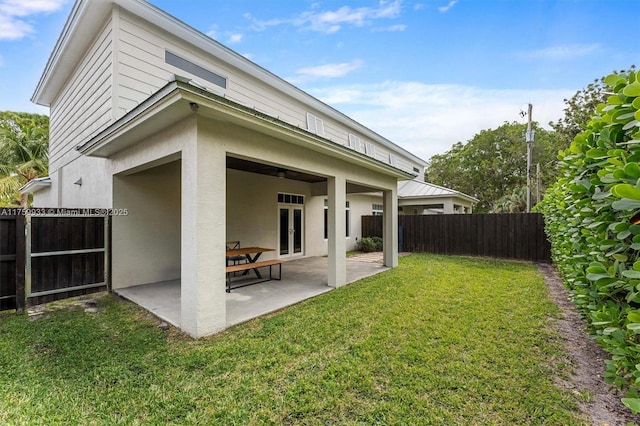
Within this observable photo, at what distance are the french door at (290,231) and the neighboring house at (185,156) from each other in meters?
0.04

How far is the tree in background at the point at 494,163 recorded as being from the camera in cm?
2417

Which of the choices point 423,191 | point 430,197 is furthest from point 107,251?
point 423,191

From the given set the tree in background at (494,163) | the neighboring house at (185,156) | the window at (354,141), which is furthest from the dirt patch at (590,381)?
the tree in background at (494,163)

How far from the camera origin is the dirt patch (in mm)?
2498

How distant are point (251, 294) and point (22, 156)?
20.4 metres

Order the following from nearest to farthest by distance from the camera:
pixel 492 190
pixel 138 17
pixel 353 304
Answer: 1. pixel 353 304
2. pixel 138 17
3. pixel 492 190

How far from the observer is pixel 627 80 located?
2.06 metres

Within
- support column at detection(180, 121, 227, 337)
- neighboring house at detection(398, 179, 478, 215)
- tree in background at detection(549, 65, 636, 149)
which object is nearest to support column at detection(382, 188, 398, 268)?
support column at detection(180, 121, 227, 337)

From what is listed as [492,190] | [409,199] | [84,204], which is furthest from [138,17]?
[492,190]

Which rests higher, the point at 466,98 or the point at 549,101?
the point at 549,101

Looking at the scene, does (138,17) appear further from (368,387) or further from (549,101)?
(549,101)

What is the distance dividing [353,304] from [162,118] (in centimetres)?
465

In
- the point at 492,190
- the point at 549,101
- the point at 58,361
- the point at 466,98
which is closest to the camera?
the point at 58,361

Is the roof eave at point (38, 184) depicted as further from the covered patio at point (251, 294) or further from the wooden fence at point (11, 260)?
the covered patio at point (251, 294)
